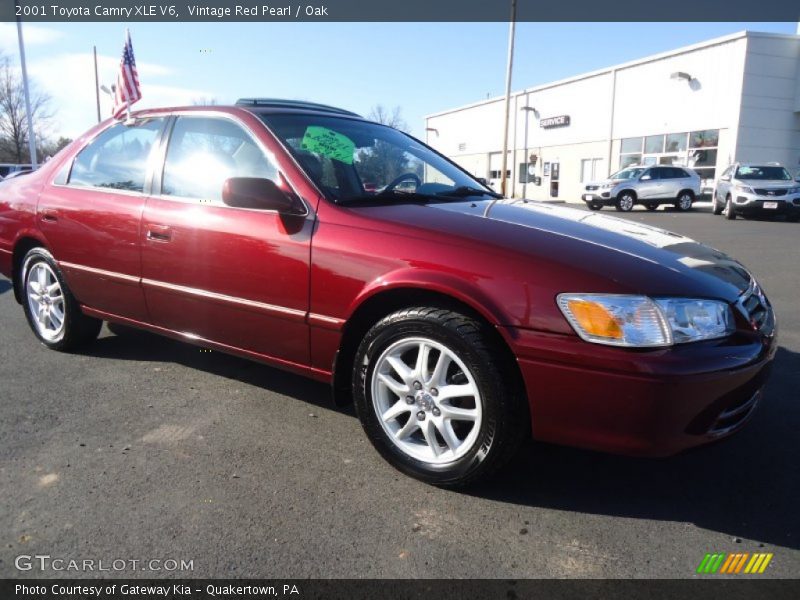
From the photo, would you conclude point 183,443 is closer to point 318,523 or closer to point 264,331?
point 264,331

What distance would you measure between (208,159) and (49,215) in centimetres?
147

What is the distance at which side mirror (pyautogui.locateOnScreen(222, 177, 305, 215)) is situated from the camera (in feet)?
8.79

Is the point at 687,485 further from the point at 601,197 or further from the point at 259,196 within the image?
the point at 601,197

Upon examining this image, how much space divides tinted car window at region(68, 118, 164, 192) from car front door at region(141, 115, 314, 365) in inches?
8.5

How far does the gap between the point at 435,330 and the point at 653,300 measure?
2.67 feet

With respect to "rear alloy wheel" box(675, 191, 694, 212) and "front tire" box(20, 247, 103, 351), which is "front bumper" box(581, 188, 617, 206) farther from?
"front tire" box(20, 247, 103, 351)

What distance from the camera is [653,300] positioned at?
2090 millimetres

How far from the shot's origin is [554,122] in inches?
1384

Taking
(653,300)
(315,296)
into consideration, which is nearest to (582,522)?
(653,300)

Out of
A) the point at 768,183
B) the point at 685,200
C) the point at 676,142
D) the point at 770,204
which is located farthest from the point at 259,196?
the point at 676,142

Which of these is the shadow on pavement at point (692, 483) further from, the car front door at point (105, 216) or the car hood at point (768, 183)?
the car hood at point (768, 183)

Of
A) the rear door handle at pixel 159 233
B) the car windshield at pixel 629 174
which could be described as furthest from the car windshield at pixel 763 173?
the rear door handle at pixel 159 233
